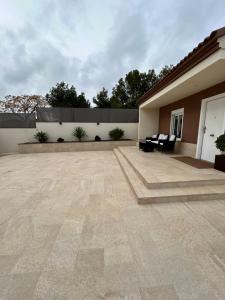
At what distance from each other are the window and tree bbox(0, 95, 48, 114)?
14068 mm

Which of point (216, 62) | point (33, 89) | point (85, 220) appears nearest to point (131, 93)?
point (33, 89)

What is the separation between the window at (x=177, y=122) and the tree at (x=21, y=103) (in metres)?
14.1

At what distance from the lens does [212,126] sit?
4.82 m

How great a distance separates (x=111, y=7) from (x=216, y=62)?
553 centimetres

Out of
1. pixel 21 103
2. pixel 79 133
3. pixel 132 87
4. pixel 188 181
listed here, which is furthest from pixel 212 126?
pixel 21 103

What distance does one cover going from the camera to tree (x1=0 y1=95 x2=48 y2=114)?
1627 centimetres

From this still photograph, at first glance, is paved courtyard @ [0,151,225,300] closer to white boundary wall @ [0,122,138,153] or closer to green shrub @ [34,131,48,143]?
green shrub @ [34,131,48,143]

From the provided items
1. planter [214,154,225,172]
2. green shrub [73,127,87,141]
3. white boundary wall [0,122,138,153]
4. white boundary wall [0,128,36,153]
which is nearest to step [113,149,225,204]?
planter [214,154,225,172]

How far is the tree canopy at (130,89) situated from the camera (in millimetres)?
17844

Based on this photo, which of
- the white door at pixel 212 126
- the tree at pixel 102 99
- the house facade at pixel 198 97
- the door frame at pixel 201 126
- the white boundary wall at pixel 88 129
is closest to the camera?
the house facade at pixel 198 97

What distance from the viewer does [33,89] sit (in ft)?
55.4

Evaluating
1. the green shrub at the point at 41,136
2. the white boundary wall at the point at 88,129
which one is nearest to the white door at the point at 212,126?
the white boundary wall at the point at 88,129

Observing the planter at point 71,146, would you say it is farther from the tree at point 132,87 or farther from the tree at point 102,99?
the tree at point 132,87

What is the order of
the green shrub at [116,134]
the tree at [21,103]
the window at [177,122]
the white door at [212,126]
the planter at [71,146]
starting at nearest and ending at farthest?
the white door at [212,126]
the window at [177,122]
the planter at [71,146]
the green shrub at [116,134]
the tree at [21,103]
